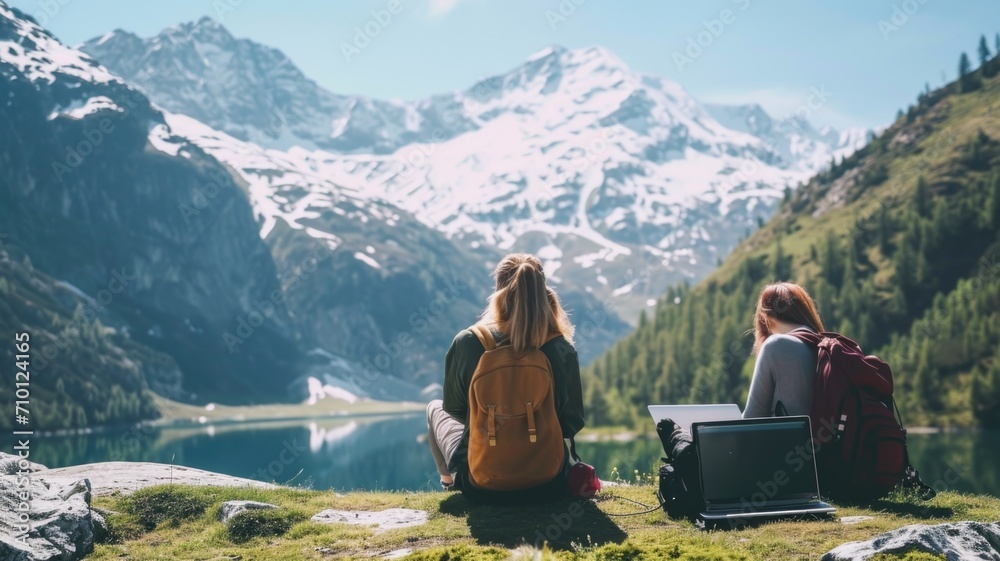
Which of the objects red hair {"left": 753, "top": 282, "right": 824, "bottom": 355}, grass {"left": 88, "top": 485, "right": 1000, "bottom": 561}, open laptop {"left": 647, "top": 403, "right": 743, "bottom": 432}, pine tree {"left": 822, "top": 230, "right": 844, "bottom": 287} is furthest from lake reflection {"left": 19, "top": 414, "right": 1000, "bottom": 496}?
pine tree {"left": 822, "top": 230, "right": 844, "bottom": 287}

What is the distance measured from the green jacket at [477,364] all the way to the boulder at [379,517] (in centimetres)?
162

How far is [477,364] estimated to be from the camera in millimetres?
11414

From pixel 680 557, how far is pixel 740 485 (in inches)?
113

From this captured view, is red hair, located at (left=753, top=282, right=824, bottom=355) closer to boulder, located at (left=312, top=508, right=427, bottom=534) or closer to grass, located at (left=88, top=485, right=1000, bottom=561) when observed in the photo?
grass, located at (left=88, top=485, right=1000, bottom=561)

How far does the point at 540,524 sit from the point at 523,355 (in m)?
2.38

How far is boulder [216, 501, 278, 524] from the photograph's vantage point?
43.7 ft

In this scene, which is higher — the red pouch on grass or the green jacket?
the green jacket

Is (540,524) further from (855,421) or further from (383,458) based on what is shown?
(383,458)

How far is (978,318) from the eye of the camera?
13738 centimetres

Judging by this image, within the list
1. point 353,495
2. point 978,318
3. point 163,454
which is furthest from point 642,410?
point 353,495

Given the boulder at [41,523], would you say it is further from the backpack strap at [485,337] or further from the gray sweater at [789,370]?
the gray sweater at [789,370]

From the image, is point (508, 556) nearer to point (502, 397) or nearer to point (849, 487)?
point (502, 397)

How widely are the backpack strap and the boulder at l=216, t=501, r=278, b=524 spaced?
5109mm

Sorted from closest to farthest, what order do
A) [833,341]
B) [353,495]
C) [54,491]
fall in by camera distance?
[833,341] → [54,491] → [353,495]
